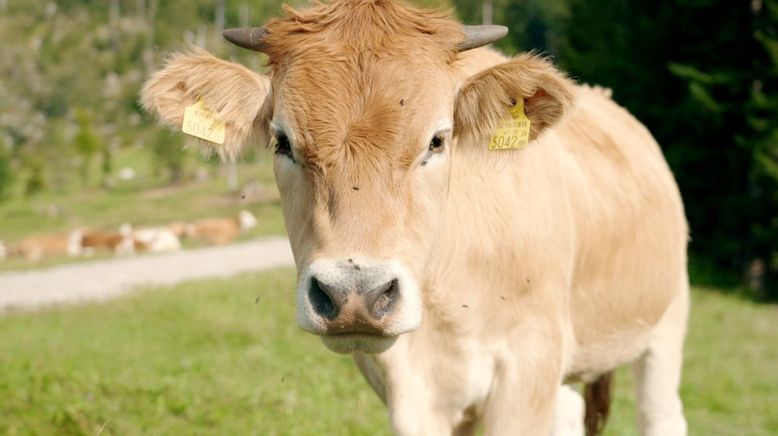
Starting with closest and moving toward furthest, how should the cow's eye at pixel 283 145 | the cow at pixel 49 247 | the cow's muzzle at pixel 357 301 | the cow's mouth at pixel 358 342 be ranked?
the cow's muzzle at pixel 357 301, the cow's mouth at pixel 358 342, the cow's eye at pixel 283 145, the cow at pixel 49 247

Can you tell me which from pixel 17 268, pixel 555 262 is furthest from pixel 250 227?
pixel 555 262

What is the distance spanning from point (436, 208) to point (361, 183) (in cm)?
48

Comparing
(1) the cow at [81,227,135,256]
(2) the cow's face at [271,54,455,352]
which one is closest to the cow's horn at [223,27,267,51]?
(2) the cow's face at [271,54,455,352]

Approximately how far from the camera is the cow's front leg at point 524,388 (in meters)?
4.32

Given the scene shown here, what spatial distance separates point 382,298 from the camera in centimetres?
325

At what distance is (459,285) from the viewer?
4.34 metres

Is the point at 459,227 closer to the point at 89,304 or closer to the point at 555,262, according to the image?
the point at 555,262

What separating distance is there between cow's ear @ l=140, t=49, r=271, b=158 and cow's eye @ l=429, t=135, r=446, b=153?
766 millimetres

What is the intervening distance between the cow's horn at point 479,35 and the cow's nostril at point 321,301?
134cm

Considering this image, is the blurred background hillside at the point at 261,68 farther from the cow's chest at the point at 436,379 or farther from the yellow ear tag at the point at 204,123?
the cow's chest at the point at 436,379

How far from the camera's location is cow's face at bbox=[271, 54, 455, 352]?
10.7ft

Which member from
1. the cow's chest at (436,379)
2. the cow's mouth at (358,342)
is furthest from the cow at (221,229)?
the cow's mouth at (358,342)

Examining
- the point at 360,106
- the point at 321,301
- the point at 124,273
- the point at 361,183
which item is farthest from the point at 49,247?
the point at 321,301

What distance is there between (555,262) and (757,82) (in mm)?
18575
